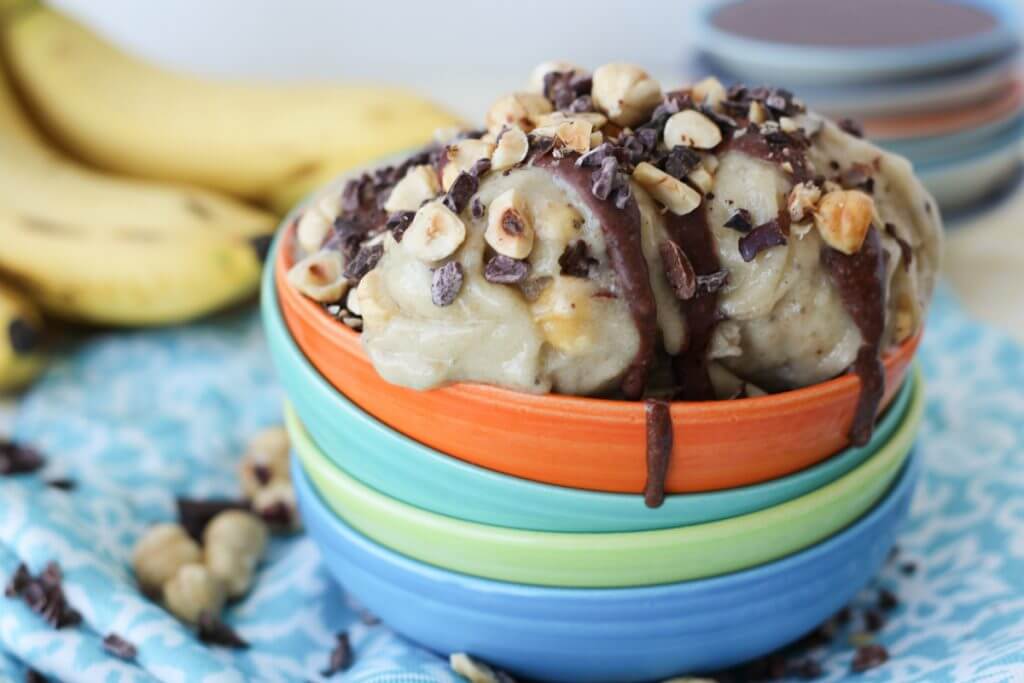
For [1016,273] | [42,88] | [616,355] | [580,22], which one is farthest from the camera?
[580,22]

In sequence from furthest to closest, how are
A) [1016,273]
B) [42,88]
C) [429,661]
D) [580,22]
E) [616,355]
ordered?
[580,22] → [42,88] → [1016,273] → [429,661] → [616,355]

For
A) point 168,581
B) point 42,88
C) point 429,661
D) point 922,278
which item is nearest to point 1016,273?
point 922,278

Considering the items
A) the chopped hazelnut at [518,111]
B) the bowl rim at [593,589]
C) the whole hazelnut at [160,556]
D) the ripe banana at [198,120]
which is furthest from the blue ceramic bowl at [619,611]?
the ripe banana at [198,120]

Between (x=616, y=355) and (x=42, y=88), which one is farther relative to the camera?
(x=42, y=88)

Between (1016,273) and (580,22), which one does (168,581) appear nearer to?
(1016,273)

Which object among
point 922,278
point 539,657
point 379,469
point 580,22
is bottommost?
point 580,22

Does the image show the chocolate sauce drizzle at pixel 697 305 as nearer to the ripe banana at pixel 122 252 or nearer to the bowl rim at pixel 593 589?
the bowl rim at pixel 593 589

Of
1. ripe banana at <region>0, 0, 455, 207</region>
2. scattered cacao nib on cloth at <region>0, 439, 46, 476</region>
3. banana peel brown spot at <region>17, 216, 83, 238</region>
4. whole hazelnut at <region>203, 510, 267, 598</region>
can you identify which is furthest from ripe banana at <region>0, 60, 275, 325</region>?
whole hazelnut at <region>203, 510, 267, 598</region>
